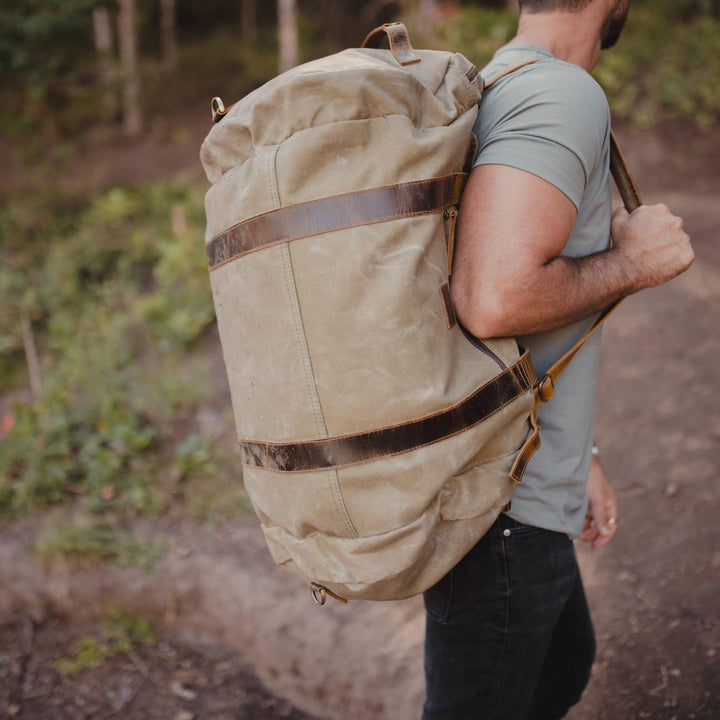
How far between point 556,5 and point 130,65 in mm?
10929

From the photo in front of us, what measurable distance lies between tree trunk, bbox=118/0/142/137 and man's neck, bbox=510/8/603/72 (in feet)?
32.5

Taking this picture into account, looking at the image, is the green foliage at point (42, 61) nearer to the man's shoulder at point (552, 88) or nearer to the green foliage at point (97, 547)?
the green foliage at point (97, 547)

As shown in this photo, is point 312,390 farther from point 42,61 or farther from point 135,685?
point 42,61

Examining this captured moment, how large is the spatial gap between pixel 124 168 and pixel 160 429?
25.0 feet

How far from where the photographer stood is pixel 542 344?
150cm

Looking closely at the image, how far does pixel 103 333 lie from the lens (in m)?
5.51

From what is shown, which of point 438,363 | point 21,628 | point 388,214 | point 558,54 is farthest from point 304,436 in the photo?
point 21,628

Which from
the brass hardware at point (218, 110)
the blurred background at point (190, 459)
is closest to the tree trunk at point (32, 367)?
the blurred background at point (190, 459)

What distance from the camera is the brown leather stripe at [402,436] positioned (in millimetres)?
1242

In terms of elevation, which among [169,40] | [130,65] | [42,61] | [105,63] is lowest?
[169,40]

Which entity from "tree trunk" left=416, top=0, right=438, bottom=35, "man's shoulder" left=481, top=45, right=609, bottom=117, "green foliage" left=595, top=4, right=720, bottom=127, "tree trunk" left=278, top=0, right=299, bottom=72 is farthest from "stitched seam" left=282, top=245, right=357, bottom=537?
"tree trunk" left=278, top=0, right=299, bottom=72

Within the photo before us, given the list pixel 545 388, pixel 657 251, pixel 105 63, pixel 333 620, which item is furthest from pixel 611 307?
pixel 105 63

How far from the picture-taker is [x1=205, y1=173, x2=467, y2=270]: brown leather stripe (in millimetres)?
1202

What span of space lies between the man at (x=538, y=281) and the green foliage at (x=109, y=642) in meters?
2.30
